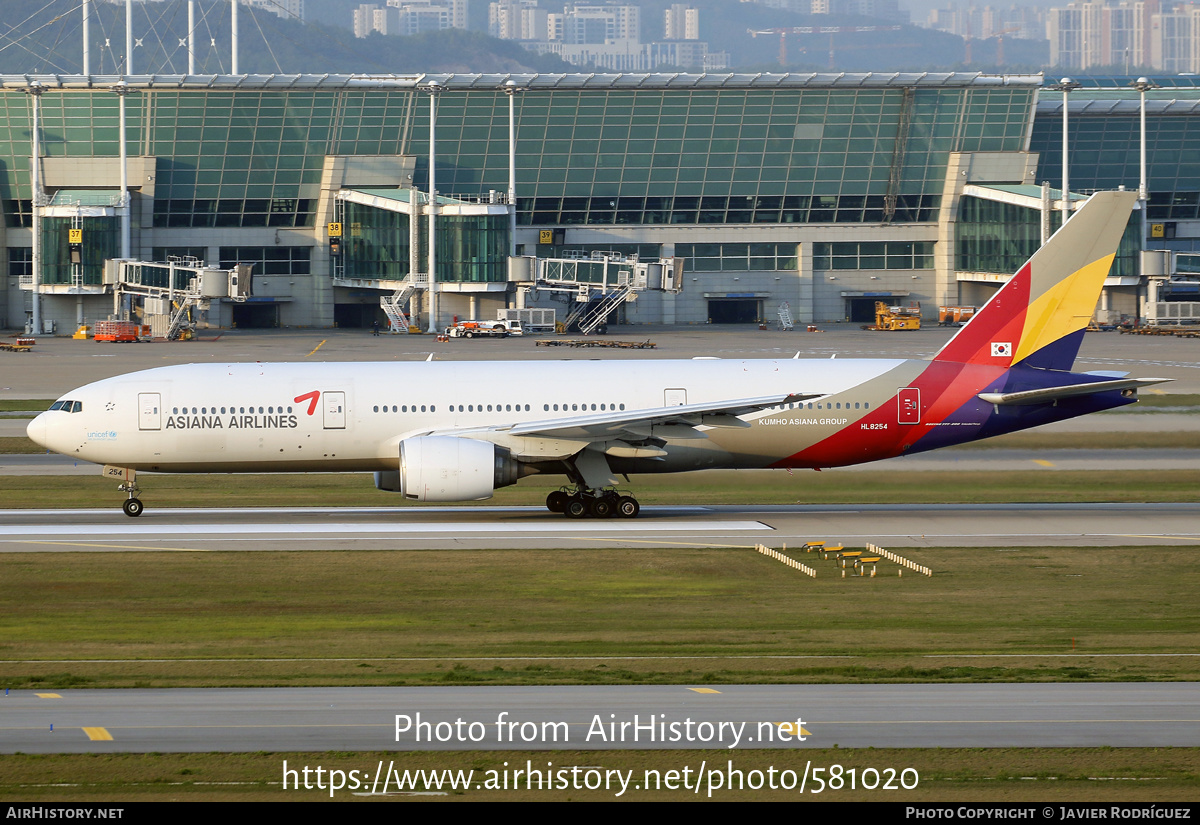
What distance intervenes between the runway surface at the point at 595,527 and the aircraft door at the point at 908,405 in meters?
2.72

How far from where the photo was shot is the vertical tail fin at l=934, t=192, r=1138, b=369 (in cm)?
3922

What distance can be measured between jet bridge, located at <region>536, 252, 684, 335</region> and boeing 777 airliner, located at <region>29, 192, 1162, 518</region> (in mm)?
86710

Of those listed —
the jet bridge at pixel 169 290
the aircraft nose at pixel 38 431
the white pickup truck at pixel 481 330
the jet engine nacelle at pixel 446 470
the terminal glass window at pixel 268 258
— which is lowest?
the jet engine nacelle at pixel 446 470

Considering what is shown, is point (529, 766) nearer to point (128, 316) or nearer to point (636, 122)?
point (128, 316)

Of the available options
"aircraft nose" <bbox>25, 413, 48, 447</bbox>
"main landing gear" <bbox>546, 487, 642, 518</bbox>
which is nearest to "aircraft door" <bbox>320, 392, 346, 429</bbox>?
"main landing gear" <bbox>546, 487, 642, 518</bbox>

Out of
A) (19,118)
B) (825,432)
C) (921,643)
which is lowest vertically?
(921,643)

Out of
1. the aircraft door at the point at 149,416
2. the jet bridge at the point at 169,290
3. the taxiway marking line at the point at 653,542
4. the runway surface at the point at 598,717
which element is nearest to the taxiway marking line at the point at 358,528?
the taxiway marking line at the point at 653,542

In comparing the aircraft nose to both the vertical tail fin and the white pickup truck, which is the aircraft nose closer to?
the vertical tail fin

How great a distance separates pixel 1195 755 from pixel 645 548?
17.4m

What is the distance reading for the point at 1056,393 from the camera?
38031 millimetres

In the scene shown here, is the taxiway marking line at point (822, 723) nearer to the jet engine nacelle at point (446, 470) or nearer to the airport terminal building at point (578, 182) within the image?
the jet engine nacelle at point (446, 470)

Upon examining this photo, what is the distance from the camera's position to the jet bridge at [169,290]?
379ft

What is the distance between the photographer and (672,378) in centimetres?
3888
